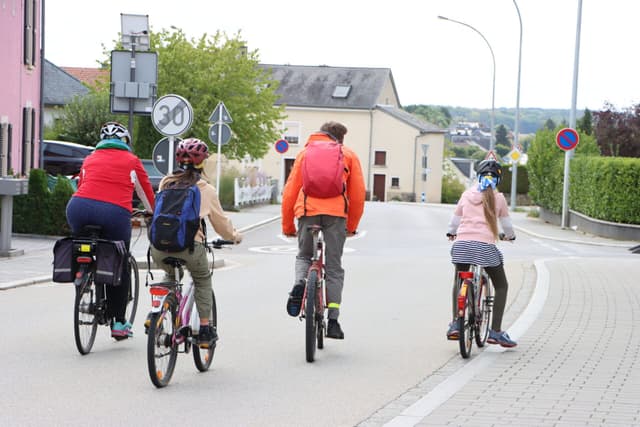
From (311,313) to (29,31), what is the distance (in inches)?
941

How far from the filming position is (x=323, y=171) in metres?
8.38

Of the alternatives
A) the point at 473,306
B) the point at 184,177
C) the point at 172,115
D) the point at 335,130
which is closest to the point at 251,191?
the point at 172,115

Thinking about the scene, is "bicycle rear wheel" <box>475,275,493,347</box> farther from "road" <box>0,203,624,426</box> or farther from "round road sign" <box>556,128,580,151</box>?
"round road sign" <box>556,128,580,151</box>

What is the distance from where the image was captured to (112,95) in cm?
1678

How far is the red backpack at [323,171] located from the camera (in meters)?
8.38

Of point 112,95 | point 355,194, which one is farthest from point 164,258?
point 112,95

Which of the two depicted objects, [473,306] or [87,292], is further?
[473,306]

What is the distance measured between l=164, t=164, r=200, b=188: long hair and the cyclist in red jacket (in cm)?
90

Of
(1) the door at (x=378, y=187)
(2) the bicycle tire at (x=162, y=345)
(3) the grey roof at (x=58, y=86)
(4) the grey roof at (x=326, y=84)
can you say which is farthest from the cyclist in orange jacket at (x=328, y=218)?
(1) the door at (x=378, y=187)

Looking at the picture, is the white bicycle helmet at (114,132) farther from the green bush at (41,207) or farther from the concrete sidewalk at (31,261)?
the green bush at (41,207)

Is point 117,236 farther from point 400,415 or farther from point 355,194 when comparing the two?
point 400,415

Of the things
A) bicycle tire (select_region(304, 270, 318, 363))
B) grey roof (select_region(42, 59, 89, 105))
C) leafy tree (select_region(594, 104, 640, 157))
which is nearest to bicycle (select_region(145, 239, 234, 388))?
bicycle tire (select_region(304, 270, 318, 363))

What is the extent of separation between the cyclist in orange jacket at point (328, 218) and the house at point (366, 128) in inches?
2900

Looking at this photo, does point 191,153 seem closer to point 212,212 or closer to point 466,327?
point 212,212
